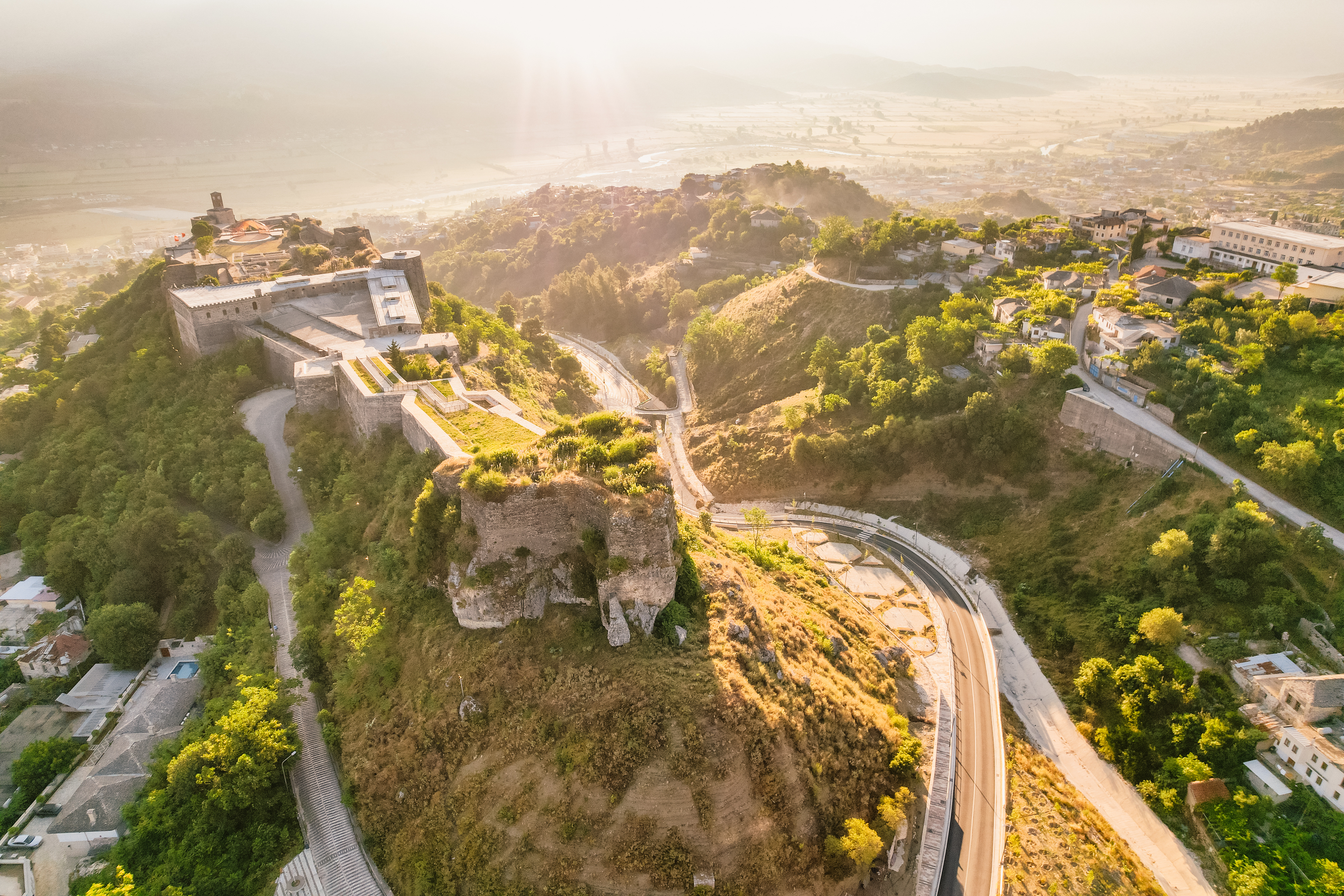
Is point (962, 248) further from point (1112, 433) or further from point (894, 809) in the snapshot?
point (894, 809)

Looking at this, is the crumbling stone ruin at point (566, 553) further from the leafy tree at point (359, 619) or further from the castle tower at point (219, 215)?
the castle tower at point (219, 215)

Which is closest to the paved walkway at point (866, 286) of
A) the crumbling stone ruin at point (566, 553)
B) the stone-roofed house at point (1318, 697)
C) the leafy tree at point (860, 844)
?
the stone-roofed house at point (1318, 697)

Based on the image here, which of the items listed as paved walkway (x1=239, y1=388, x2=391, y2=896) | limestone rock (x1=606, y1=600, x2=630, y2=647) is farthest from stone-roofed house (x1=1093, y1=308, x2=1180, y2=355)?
paved walkway (x1=239, y1=388, x2=391, y2=896)

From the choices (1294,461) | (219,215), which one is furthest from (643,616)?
(219,215)

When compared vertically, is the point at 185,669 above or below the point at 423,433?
below

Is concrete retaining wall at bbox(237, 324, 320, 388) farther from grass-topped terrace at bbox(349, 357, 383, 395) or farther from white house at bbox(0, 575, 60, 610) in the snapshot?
white house at bbox(0, 575, 60, 610)

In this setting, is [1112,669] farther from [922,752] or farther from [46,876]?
[46,876]

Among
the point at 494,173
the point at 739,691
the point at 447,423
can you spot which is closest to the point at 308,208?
the point at 494,173
